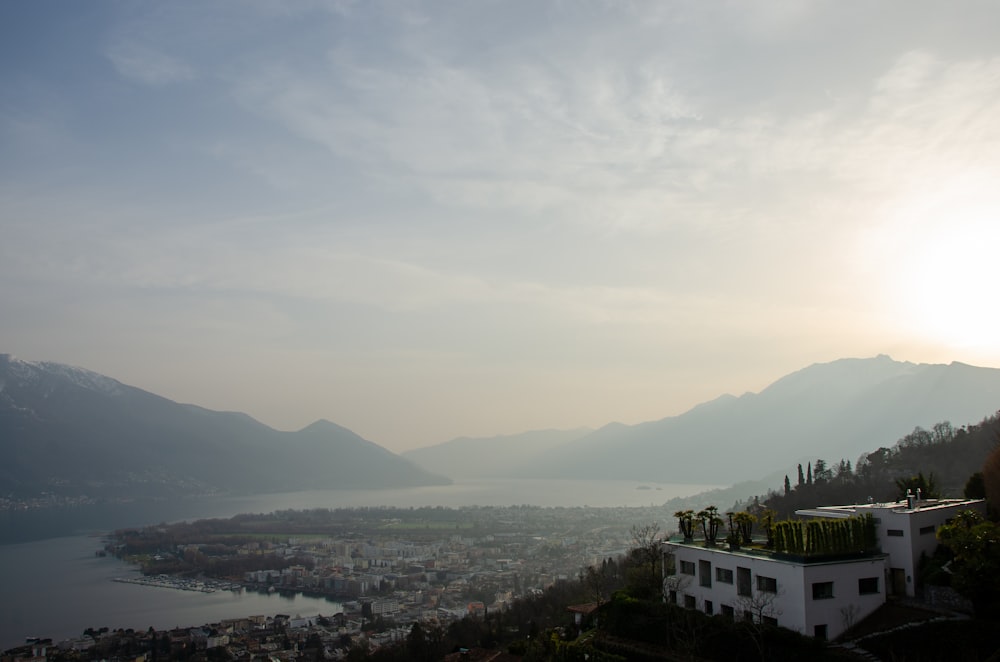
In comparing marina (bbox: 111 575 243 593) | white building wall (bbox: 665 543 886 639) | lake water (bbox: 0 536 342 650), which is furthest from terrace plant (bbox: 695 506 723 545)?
marina (bbox: 111 575 243 593)

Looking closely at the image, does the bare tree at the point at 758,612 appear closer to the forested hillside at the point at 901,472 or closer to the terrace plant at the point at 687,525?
the terrace plant at the point at 687,525

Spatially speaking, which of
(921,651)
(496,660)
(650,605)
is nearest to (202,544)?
(496,660)

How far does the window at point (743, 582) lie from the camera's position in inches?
617

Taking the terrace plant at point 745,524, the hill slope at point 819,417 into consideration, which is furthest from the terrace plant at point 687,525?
the hill slope at point 819,417

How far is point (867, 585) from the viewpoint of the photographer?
14.9 meters

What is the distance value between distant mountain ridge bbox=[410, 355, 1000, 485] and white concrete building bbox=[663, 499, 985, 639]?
106024 mm

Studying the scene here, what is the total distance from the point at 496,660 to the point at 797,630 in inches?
368

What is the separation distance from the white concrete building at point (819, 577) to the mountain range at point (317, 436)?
10550cm

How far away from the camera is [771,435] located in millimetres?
166500

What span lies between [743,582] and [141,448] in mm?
142568

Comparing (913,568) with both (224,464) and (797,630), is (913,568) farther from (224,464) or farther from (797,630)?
(224,464)

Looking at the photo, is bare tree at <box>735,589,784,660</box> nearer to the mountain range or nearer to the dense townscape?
the dense townscape

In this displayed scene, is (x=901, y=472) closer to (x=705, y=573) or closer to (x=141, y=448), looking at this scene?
(x=705, y=573)

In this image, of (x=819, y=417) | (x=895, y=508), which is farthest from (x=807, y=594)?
(x=819, y=417)
